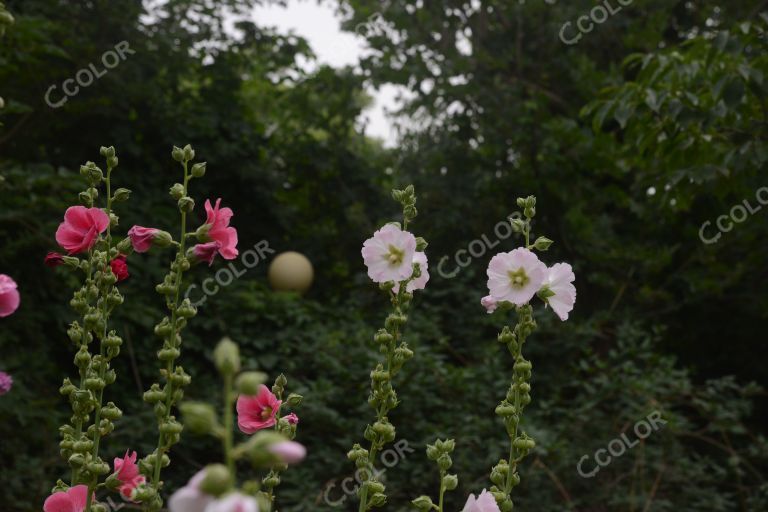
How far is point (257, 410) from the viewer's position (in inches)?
45.1

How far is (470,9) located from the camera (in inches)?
231

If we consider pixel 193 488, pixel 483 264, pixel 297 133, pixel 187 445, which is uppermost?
pixel 297 133

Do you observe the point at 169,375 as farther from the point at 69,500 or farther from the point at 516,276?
the point at 516,276

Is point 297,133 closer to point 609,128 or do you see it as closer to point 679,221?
point 609,128

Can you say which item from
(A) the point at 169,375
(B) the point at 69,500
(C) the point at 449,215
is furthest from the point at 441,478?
(C) the point at 449,215

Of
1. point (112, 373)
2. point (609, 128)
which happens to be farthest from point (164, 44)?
point (112, 373)

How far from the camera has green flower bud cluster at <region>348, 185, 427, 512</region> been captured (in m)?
1.07

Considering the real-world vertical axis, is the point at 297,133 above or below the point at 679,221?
above

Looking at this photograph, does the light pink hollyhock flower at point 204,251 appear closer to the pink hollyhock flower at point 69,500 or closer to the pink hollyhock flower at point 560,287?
the pink hollyhock flower at point 69,500

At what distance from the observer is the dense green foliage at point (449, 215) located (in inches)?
139

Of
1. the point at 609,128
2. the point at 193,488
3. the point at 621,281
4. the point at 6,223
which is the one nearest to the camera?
the point at 193,488

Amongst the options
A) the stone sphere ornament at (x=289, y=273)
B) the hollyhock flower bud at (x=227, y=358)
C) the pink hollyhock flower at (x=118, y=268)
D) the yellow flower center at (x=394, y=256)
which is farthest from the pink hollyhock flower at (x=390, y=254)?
the stone sphere ornament at (x=289, y=273)

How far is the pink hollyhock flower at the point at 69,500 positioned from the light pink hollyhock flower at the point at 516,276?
0.59m

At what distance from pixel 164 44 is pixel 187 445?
7.68 feet
